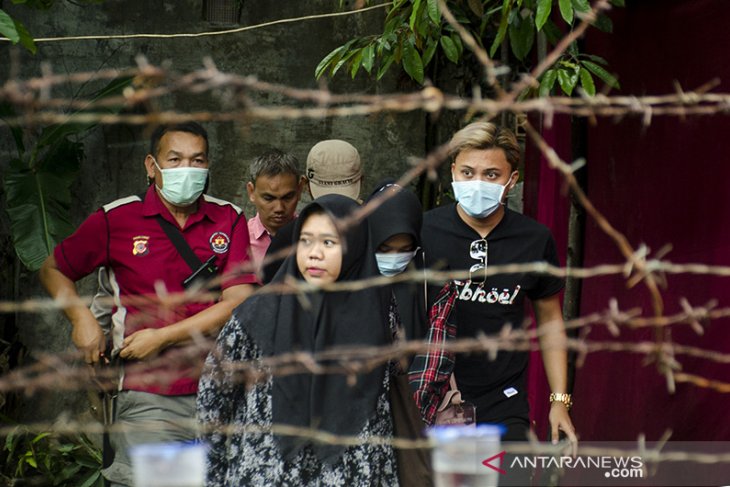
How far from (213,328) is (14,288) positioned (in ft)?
8.12

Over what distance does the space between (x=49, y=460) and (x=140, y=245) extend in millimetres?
2193

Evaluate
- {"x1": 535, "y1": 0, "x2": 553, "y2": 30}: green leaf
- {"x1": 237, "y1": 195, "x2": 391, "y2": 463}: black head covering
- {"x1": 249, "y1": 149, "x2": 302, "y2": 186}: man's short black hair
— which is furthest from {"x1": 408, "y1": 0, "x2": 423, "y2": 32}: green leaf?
{"x1": 237, "y1": 195, "x2": 391, "y2": 463}: black head covering

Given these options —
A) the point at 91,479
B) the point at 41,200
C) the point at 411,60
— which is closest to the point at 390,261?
the point at 411,60

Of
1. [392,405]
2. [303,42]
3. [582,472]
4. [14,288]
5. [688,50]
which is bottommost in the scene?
[582,472]

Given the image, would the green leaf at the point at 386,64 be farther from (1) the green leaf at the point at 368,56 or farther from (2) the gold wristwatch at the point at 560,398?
(2) the gold wristwatch at the point at 560,398

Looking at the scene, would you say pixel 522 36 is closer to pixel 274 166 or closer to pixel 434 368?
pixel 274 166

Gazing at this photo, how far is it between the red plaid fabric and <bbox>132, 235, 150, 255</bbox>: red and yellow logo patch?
0.98m

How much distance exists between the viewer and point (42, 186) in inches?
216

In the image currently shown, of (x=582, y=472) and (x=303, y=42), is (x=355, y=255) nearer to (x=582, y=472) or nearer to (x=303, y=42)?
(x=582, y=472)

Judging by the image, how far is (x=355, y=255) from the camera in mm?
3215

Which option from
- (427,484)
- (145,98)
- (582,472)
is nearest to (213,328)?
(427,484)

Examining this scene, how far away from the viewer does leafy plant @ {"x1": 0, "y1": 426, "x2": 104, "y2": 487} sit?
5.49 meters

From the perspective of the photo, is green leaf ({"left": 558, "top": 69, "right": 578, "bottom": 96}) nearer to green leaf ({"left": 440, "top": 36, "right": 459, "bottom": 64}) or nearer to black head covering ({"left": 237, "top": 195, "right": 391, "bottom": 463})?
green leaf ({"left": 440, "top": 36, "right": 459, "bottom": 64})

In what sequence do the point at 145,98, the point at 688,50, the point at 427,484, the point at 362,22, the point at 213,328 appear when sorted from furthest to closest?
the point at 362,22 → the point at 688,50 → the point at 213,328 → the point at 427,484 → the point at 145,98
